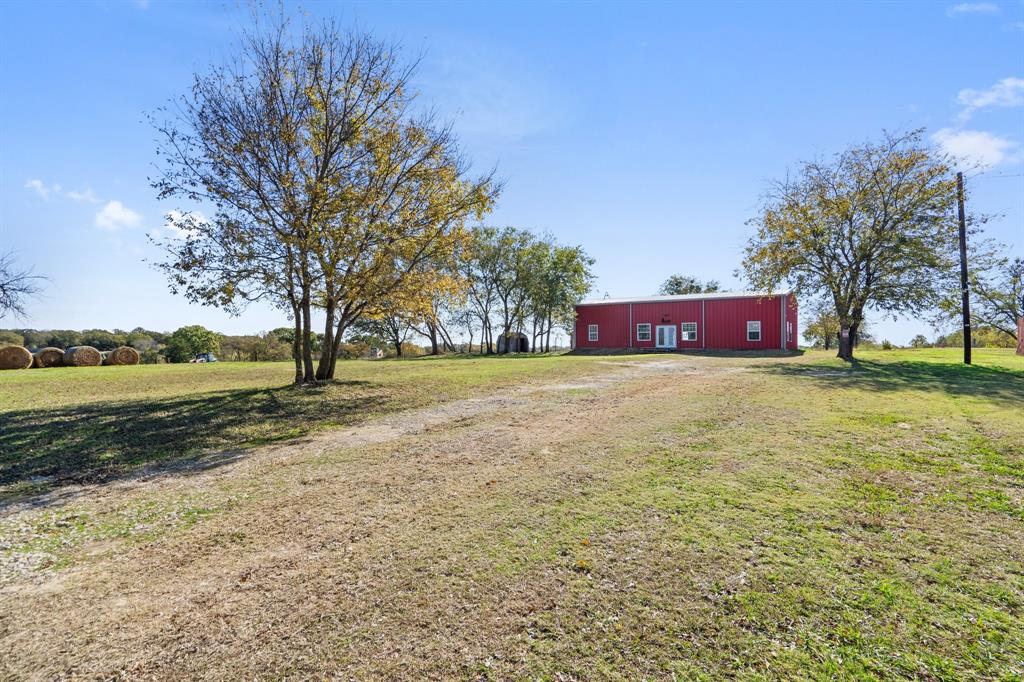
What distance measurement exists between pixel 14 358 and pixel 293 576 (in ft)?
88.0

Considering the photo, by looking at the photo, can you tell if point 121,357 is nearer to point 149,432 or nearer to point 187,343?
point 187,343

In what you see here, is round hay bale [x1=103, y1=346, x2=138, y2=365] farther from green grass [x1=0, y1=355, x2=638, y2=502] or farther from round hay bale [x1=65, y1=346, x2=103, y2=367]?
green grass [x1=0, y1=355, x2=638, y2=502]

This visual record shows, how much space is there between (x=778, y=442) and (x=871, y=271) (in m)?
20.2

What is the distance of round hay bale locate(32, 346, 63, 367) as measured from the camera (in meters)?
21.2

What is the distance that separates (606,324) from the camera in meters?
37.8

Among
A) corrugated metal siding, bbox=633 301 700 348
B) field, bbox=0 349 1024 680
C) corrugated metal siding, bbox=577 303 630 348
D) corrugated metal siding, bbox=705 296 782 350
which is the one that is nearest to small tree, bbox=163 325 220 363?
field, bbox=0 349 1024 680

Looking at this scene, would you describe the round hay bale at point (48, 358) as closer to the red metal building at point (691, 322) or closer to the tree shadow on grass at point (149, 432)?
the tree shadow on grass at point (149, 432)

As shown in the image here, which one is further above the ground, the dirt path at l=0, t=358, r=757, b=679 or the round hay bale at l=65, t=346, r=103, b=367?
the round hay bale at l=65, t=346, r=103, b=367

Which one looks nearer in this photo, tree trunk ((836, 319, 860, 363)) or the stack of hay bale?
the stack of hay bale

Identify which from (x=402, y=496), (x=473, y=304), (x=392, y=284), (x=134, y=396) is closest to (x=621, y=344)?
(x=473, y=304)

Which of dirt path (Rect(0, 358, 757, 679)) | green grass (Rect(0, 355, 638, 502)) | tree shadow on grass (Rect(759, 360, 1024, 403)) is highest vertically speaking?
tree shadow on grass (Rect(759, 360, 1024, 403))

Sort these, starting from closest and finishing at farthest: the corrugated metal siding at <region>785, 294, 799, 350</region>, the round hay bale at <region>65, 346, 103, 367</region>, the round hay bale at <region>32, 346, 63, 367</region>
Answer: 1. the round hay bale at <region>32, 346, 63, 367</region>
2. the round hay bale at <region>65, 346, 103, 367</region>
3. the corrugated metal siding at <region>785, 294, 799, 350</region>

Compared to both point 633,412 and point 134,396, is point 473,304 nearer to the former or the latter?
point 134,396

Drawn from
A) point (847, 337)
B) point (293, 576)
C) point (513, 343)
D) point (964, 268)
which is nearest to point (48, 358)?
point (293, 576)
